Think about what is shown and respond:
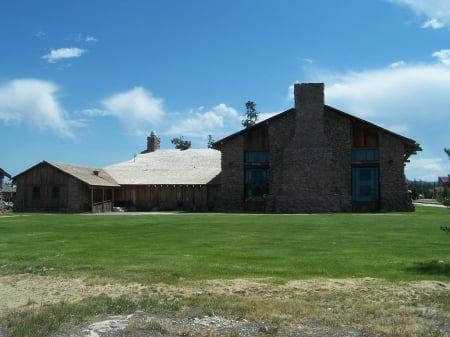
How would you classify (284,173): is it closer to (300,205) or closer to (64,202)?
(300,205)

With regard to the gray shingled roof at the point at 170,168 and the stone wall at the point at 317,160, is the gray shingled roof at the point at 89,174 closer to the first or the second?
the gray shingled roof at the point at 170,168

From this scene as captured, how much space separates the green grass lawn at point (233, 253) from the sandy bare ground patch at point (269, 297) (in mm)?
642

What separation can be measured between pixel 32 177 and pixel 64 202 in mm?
3918

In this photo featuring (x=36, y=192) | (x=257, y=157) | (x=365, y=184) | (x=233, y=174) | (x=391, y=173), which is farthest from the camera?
(x=36, y=192)

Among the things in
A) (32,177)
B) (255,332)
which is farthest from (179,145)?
(255,332)

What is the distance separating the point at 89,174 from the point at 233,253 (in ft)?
113

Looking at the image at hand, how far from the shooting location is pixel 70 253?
1466 centimetres

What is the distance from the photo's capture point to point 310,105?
42.4 metres

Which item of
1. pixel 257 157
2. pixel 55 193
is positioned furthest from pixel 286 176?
pixel 55 193

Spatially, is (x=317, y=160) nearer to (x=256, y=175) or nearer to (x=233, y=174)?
(x=256, y=175)

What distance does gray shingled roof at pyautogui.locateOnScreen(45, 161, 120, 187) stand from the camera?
4372 centimetres

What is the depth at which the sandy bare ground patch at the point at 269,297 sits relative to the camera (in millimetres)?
7508

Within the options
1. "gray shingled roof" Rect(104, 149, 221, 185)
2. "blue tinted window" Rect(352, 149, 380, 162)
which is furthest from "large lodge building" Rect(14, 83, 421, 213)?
"gray shingled roof" Rect(104, 149, 221, 185)

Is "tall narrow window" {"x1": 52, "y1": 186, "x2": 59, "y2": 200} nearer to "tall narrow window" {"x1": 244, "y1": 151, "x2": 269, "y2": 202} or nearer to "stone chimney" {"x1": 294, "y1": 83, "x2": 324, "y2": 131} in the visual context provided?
"tall narrow window" {"x1": 244, "y1": 151, "x2": 269, "y2": 202}
